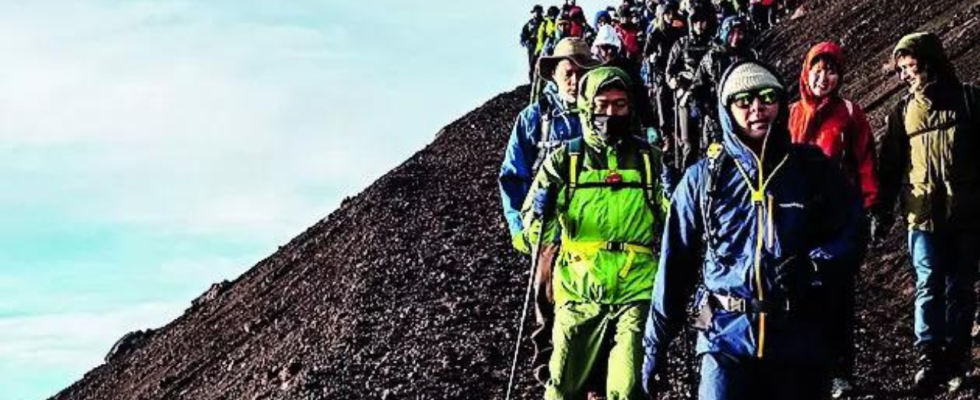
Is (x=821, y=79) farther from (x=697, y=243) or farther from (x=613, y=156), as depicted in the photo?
(x=697, y=243)

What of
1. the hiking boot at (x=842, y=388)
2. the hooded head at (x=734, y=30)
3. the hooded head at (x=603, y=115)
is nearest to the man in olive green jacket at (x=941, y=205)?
the hiking boot at (x=842, y=388)

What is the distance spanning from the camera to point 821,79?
8.51 meters

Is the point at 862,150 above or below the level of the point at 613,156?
above

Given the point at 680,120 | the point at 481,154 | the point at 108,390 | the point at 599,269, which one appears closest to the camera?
the point at 599,269

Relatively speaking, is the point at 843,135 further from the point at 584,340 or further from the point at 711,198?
the point at 711,198

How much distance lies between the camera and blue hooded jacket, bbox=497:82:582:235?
8.09 metres

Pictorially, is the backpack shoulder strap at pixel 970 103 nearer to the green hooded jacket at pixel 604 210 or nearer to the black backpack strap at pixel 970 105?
the black backpack strap at pixel 970 105

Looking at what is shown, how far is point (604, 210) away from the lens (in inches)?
278

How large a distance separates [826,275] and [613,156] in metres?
1.98

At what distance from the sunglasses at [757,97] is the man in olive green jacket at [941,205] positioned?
334 centimetres

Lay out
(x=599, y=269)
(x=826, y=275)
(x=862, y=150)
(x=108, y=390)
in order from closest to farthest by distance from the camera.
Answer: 1. (x=826, y=275)
2. (x=599, y=269)
3. (x=862, y=150)
4. (x=108, y=390)

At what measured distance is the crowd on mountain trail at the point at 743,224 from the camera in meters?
5.39

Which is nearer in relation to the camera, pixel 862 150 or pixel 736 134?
pixel 736 134

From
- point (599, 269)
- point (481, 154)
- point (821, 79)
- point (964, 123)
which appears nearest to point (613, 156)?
point (599, 269)
